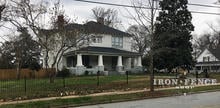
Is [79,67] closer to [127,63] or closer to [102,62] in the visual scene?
[102,62]

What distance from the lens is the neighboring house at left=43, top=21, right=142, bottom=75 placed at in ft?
169

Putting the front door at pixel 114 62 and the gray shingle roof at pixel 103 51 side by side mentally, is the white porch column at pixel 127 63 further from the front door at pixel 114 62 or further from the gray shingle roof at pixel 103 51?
the gray shingle roof at pixel 103 51

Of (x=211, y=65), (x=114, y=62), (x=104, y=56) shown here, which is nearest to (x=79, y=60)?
(x=104, y=56)

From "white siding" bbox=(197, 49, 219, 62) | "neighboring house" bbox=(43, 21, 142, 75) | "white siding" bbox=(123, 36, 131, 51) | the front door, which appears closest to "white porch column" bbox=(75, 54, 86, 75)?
"neighboring house" bbox=(43, 21, 142, 75)

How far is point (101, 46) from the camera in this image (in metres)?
57.0

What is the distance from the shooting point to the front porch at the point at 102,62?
51297mm

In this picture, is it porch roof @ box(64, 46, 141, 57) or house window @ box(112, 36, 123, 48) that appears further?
house window @ box(112, 36, 123, 48)

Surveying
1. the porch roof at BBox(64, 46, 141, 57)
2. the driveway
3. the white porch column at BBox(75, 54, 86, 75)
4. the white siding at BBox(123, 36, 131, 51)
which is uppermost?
the white siding at BBox(123, 36, 131, 51)

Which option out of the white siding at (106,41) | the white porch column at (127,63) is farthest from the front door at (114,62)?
the white siding at (106,41)

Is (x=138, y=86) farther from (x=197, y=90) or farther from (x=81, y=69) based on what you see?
(x=81, y=69)

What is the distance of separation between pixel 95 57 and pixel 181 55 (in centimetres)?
1258

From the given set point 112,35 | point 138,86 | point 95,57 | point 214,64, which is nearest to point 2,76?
point 95,57

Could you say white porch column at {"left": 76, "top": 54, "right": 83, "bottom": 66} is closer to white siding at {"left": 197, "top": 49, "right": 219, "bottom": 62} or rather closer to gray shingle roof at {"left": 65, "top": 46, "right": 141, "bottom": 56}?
gray shingle roof at {"left": 65, "top": 46, "right": 141, "bottom": 56}

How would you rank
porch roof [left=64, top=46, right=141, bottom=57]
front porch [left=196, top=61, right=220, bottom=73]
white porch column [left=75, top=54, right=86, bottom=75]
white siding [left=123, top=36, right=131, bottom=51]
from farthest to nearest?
front porch [left=196, top=61, right=220, bottom=73] < white siding [left=123, top=36, right=131, bottom=51] < porch roof [left=64, top=46, right=141, bottom=57] < white porch column [left=75, top=54, right=86, bottom=75]
